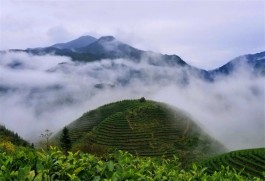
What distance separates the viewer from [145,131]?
126m

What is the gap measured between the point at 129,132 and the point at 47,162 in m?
120

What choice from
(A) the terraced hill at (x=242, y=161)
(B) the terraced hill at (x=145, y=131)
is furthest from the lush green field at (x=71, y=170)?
(B) the terraced hill at (x=145, y=131)

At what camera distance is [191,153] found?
378 feet

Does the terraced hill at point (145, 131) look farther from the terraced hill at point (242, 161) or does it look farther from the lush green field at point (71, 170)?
the lush green field at point (71, 170)

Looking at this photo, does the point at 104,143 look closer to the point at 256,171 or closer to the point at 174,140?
the point at 174,140

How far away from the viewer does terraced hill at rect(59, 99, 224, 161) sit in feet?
382

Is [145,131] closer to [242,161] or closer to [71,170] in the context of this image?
[242,161]

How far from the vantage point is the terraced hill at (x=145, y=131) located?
382 ft

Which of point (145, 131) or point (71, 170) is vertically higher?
point (71, 170)

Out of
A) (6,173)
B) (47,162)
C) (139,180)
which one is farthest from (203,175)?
(6,173)

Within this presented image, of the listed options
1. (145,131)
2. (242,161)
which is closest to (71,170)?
(242,161)

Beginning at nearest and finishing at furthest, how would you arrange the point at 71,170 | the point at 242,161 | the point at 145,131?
1. the point at 71,170
2. the point at 242,161
3. the point at 145,131

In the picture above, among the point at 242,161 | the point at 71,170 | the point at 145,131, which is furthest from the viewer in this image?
the point at 145,131

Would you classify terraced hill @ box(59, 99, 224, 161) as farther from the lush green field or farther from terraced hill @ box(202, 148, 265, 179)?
the lush green field
